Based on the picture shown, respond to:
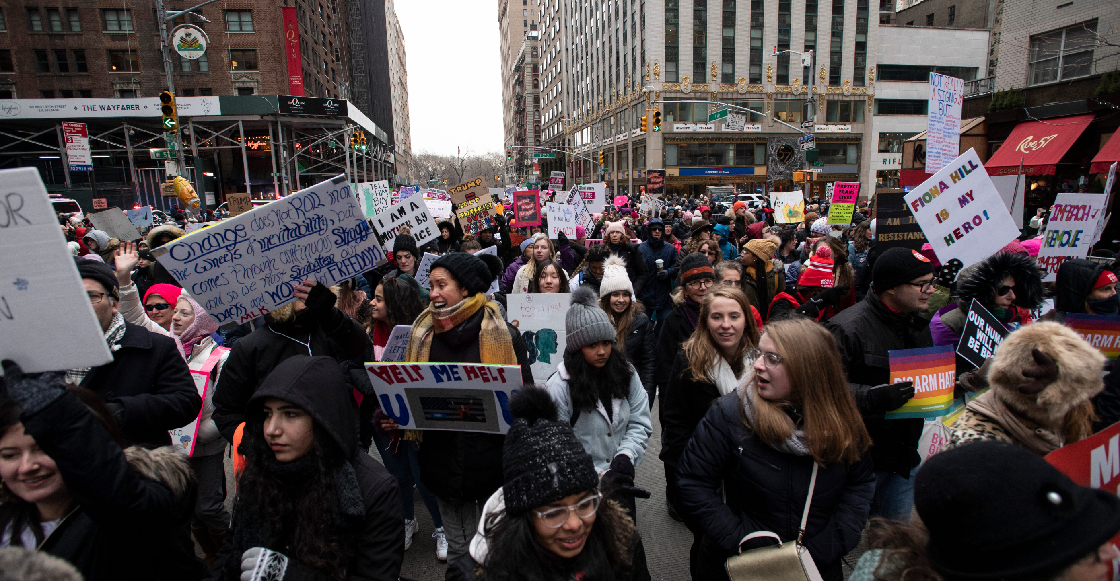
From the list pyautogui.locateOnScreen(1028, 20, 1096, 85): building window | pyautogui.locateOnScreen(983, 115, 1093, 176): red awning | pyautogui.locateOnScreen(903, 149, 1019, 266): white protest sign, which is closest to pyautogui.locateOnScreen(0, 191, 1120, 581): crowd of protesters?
pyautogui.locateOnScreen(903, 149, 1019, 266): white protest sign

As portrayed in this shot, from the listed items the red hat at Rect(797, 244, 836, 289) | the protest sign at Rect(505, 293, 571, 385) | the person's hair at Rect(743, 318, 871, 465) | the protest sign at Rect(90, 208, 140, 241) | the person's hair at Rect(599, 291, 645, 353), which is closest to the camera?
the person's hair at Rect(743, 318, 871, 465)

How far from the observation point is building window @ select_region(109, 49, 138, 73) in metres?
38.7

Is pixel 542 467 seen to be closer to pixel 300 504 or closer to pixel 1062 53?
pixel 300 504

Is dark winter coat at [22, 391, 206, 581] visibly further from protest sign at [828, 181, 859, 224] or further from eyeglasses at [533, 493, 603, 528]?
protest sign at [828, 181, 859, 224]

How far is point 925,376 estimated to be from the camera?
8.99 feet

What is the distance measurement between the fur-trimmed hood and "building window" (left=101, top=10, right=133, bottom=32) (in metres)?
52.2

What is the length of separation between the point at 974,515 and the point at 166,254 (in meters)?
3.47

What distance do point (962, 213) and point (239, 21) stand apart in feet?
157

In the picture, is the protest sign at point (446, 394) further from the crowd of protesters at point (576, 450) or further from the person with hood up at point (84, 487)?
the person with hood up at point (84, 487)

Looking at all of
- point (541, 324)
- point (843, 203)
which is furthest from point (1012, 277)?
point (843, 203)

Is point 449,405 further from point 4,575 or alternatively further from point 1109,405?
point 1109,405

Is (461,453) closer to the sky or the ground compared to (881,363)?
closer to the ground

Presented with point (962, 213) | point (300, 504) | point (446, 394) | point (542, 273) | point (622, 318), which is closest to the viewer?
point (300, 504)

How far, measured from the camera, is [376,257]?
325 cm
